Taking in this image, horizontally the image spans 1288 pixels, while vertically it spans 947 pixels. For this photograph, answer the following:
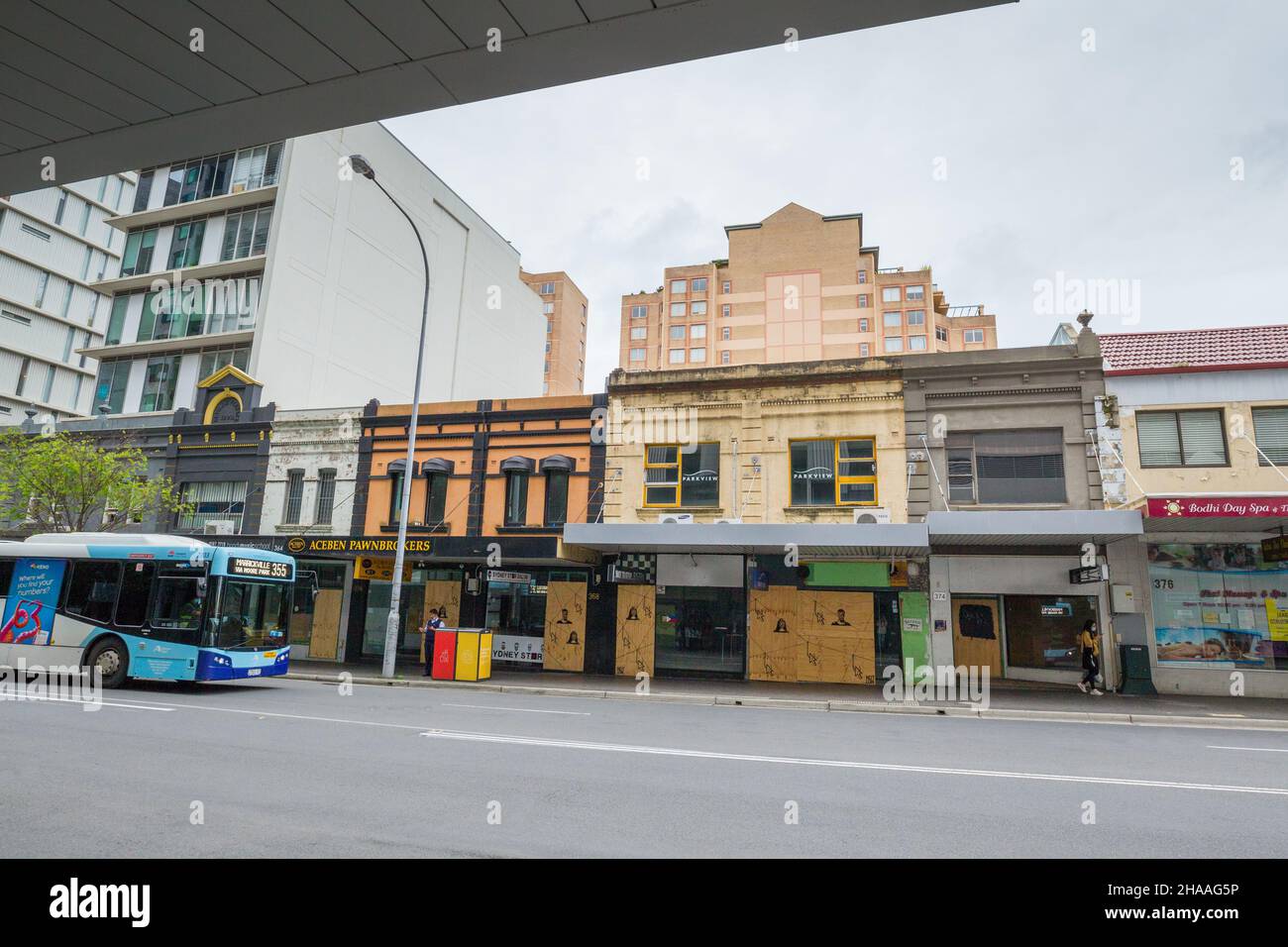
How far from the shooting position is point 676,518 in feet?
69.7

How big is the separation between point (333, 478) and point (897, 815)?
2270 centimetres

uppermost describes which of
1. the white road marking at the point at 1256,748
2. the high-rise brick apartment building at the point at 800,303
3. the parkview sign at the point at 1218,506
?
the high-rise brick apartment building at the point at 800,303

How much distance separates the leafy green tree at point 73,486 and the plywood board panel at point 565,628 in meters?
13.8

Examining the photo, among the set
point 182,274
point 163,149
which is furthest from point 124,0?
point 182,274

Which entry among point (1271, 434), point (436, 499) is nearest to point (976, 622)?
point (1271, 434)

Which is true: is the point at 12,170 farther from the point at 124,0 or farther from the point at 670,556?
the point at 670,556

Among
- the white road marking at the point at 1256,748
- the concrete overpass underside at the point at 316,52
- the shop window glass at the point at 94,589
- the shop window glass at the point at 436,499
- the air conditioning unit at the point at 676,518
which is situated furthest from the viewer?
the shop window glass at the point at 436,499

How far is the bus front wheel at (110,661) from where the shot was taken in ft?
50.1

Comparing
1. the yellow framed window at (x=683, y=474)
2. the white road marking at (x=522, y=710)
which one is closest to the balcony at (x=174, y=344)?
the yellow framed window at (x=683, y=474)

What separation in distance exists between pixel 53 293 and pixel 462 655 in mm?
48340

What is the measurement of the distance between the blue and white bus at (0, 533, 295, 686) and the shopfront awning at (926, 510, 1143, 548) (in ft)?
49.9

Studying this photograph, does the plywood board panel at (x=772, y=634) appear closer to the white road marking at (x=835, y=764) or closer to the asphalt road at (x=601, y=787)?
the asphalt road at (x=601, y=787)

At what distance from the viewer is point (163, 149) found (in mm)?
3760

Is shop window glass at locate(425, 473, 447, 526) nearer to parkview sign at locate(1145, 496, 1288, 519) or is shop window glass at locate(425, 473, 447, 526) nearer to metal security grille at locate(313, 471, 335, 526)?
metal security grille at locate(313, 471, 335, 526)
